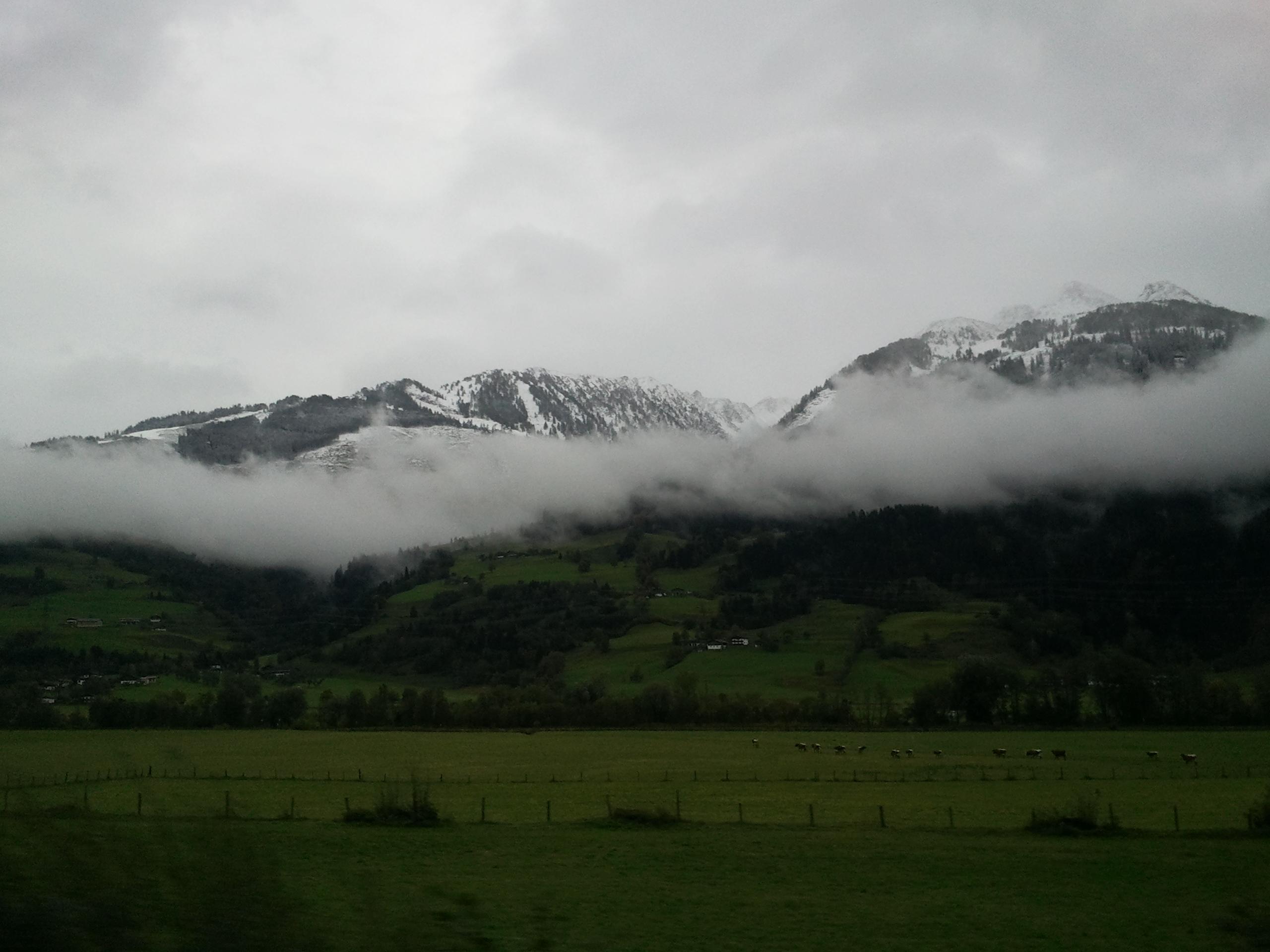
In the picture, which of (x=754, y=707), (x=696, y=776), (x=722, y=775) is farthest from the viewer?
(x=754, y=707)

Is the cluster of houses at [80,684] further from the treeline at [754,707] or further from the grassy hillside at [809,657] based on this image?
the grassy hillside at [809,657]

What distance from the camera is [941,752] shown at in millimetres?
80188

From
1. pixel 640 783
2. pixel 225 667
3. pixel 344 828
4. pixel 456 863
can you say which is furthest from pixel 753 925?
pixel 225 667

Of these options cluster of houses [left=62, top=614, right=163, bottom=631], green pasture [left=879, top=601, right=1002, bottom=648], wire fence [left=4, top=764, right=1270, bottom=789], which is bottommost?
green pasture [left=879, top=601, right=1002, bottom=648]

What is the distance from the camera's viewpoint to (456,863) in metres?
32.9

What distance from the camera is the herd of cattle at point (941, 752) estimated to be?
235 ft

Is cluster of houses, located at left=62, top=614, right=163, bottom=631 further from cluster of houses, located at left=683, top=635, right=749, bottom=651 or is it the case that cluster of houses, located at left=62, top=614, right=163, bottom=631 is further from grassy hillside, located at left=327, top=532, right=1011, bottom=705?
cluster of houses, located at left=683, top=635, right=749, bottom=651

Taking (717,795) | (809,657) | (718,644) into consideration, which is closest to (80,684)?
(718,644)

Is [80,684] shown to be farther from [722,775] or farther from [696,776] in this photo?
[722,775]

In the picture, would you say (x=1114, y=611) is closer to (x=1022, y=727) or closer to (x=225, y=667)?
(x=1022, y=727)

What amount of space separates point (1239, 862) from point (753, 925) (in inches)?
815

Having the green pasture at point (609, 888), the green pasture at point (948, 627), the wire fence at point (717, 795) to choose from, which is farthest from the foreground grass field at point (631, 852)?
the green pasture at point (948, 627)

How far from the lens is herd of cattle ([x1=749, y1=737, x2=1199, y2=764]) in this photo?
71750 millimetres

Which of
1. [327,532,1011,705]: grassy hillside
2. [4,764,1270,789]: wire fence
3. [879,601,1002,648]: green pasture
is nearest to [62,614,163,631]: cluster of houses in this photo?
[327,532,1011,705]: grassy hillside
